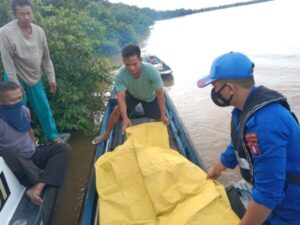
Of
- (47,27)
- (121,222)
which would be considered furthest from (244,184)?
(47,27)

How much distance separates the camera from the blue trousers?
187 inches

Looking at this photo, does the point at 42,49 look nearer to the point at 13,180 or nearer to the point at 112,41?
the point at 13,180

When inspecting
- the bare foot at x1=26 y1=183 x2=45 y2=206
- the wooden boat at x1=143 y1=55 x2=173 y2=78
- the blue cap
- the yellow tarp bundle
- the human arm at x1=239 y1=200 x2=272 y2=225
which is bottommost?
the wooden boat at x1=143 y1=55 x2=173 y2=78

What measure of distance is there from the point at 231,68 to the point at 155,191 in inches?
47.6

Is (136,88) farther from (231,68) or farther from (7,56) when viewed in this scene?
(231,68)

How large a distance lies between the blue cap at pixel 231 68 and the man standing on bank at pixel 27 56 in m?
2.96

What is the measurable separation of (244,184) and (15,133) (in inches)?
87.8

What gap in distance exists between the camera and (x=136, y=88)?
4648mm

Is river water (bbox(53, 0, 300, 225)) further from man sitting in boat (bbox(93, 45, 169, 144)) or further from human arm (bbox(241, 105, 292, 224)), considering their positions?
human arm (bbox(241, 105, 292, 224))

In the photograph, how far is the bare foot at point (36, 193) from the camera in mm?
3221

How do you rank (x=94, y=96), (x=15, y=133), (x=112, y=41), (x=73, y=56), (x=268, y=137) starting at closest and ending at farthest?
(x=268, y=137) → (x=15, y=133) → (x=73, y=56) → (x=94, y=96) → (x=112, y=41)

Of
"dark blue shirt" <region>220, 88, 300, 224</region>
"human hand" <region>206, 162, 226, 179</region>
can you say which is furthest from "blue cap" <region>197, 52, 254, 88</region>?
"human hand" <region>206, 162, 226, 179</region>

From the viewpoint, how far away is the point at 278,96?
186 cm

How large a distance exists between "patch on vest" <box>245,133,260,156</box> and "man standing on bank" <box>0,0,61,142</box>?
10.5ft
